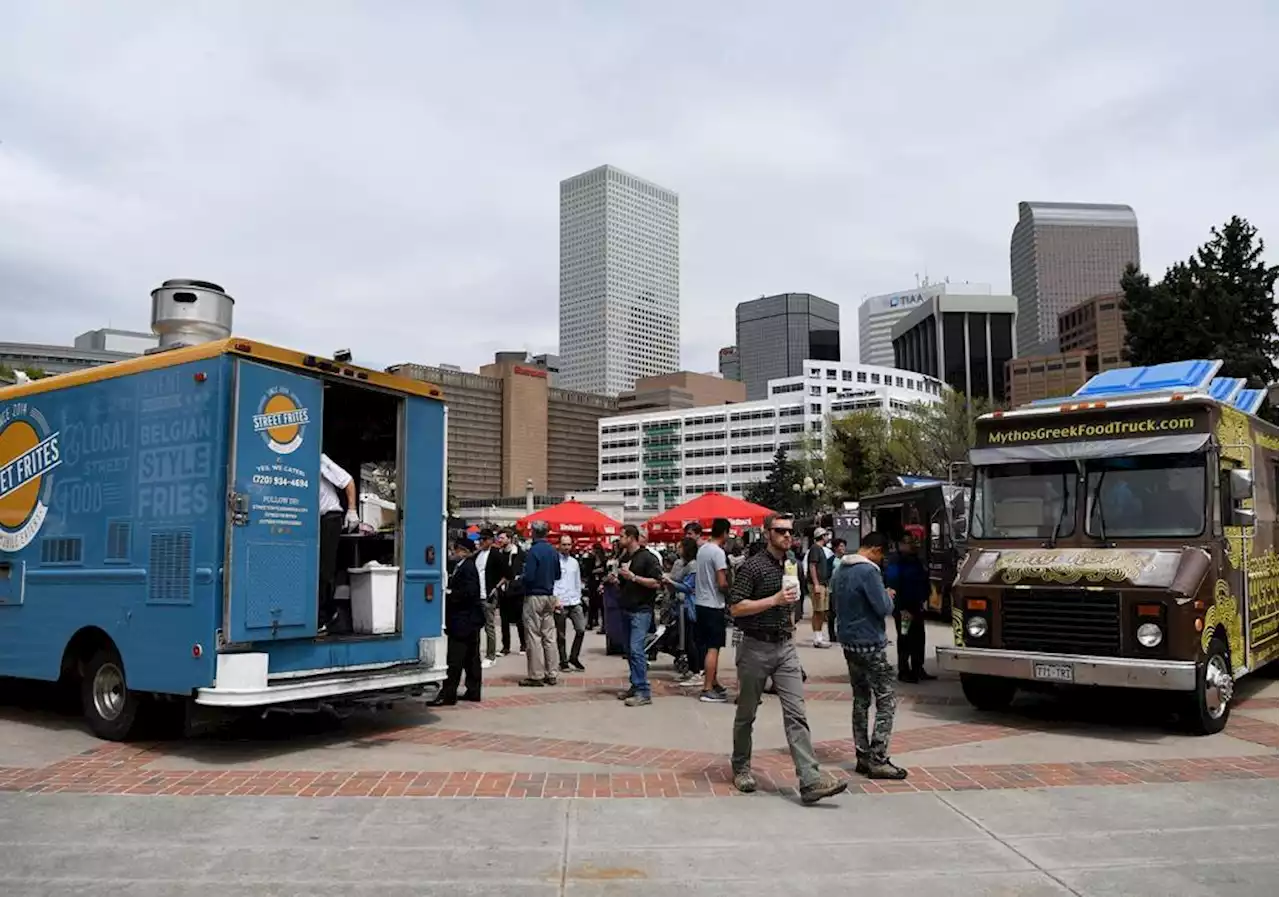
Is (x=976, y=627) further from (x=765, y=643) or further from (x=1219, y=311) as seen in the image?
(x=1219, y=311)

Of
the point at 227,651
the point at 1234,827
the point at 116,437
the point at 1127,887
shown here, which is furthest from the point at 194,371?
the point at 1234,827

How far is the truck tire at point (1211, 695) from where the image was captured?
27.1ft

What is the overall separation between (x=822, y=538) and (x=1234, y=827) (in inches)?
501

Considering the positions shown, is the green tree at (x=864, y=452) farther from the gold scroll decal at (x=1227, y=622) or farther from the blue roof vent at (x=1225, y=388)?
the gold scroll decal at (x=1227, y=622)

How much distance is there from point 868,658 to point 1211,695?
142 inches

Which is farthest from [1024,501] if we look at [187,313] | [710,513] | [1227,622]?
[710,513]

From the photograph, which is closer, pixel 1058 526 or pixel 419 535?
pixel 419 535

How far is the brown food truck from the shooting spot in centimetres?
830

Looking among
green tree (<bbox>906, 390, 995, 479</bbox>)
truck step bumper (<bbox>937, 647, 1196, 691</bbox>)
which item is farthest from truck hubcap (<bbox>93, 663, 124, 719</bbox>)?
green tree (<bbox>906, 390, 995, 479</bbox>)

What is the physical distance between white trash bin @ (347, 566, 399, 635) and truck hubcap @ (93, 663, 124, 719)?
6.15 ft

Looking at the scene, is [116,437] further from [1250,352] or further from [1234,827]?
[1250,352]

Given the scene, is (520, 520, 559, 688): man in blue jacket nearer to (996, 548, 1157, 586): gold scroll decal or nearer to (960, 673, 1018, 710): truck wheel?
(960, 673, 1018, 710): truck wheel

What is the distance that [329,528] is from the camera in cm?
842

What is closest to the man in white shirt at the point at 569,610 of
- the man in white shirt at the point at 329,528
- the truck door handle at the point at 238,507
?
the man in white shirt at the point at 329,528
